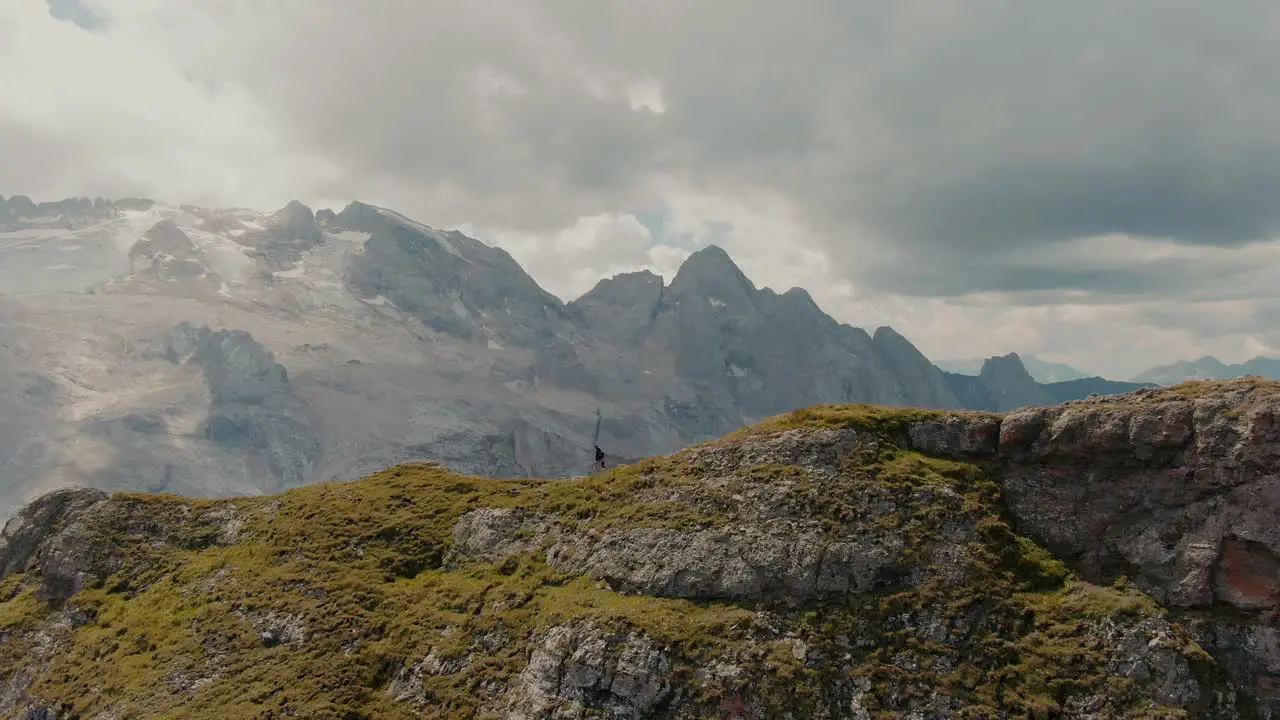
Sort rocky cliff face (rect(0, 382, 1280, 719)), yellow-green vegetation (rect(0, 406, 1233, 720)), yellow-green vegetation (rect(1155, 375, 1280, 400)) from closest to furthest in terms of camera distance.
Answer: rocky cliff face (rect(0, 382, 1280, 719))
yellow-green vegetation (rect(0, 406, 1233, 720))
yellow-green vegetation (rect(1155, 375, 1280, 400))

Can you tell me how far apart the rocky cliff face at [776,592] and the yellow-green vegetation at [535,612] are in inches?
5.3

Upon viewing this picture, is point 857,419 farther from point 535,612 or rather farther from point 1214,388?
point 535,612

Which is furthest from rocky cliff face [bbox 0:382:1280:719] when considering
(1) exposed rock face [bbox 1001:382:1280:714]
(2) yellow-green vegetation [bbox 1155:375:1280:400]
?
(2) yellow-green vegetation [bbox 1155:375:1280:400]

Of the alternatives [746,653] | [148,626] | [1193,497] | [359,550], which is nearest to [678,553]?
[746,653]

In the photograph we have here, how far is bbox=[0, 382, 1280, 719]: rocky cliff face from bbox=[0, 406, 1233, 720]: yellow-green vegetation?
136mm

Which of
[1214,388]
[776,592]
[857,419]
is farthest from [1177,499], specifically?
[776,592]

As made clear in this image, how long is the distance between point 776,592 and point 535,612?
12048 millimetres

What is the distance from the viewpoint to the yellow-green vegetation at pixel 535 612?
104 feet

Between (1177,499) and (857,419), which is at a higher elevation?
(857,419)

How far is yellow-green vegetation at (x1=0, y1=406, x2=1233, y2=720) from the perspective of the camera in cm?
3170

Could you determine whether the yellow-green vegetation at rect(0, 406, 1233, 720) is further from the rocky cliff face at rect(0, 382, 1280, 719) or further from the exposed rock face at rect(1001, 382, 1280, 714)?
the exposed rock face at rect(1001, 382, 1280, 714)

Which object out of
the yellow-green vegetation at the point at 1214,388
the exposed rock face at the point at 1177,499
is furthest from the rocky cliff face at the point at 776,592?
the yellow-green vegetation at the point at 1214,388

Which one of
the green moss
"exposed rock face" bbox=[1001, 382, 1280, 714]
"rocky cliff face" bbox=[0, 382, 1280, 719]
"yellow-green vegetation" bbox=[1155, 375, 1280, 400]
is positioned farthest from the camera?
the green moss

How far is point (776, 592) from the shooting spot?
35031 mm
